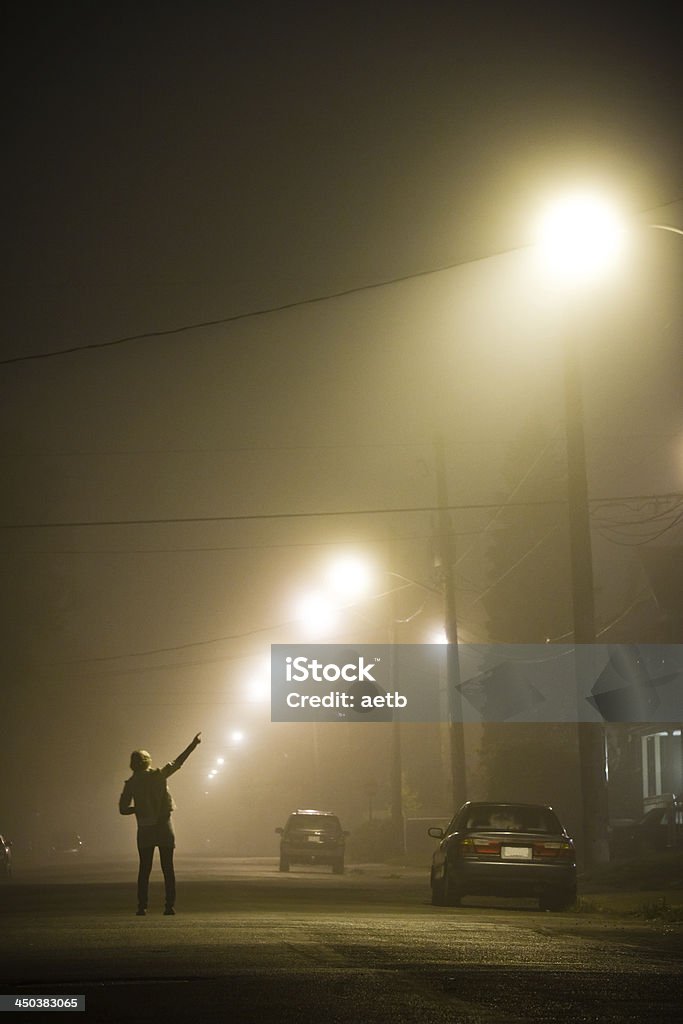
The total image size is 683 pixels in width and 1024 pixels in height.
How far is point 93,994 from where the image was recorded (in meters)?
8.70

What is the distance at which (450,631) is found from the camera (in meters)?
38.8

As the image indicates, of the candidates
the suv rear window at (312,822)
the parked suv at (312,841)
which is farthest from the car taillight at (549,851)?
the suv rear window at (312,822)

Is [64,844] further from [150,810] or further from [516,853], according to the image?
[150,810]

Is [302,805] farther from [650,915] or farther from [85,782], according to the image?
[650,915]

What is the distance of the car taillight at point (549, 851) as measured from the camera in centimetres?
2056

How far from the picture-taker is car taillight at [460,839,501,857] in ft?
67.5

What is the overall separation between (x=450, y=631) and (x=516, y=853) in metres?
18.3

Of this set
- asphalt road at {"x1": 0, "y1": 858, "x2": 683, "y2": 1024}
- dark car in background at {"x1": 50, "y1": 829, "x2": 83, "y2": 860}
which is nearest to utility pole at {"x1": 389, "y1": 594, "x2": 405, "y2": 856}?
dark car in background at {"x1": 50, "y1": 829, "x2": 83, "y2": 860}

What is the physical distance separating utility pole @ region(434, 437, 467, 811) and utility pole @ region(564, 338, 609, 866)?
10.1 meters

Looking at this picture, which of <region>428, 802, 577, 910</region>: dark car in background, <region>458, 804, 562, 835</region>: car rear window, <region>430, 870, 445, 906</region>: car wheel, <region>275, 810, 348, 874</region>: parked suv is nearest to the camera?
<region>428, 802, 577, 910</region>: dark car in background

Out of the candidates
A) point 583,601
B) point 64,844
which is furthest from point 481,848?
point 64,844

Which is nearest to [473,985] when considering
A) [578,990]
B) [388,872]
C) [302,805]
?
[578,990]

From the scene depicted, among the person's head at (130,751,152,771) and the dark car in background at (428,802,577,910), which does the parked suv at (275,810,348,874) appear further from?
the person's head at (130,751,152,771)

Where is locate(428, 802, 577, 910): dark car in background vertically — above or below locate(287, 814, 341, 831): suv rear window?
below
